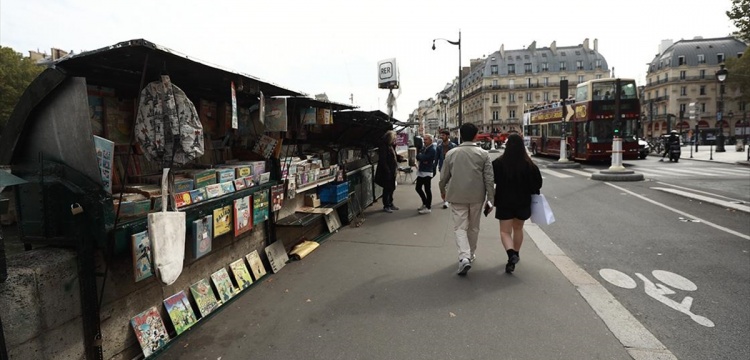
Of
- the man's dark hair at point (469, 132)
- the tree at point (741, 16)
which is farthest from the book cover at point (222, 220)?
the tree at point (741, 16)

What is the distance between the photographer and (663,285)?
4652 mm

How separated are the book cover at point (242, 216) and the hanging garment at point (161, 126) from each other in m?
1.36

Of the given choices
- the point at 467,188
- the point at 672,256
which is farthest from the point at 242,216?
the point at 672,256

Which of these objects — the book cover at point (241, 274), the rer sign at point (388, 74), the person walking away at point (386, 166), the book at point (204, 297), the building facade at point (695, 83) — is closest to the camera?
the book at point (204, 297)

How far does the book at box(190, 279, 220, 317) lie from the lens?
386 cm

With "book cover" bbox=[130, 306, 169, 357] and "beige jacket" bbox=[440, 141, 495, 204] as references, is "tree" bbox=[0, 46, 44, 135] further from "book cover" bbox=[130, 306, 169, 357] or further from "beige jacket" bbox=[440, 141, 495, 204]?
"beige jacket" bbox=[440, 141, 495, 204]

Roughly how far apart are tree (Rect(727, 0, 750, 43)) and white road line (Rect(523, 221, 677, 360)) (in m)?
20.3

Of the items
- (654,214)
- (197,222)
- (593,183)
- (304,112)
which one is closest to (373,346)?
(197,222)

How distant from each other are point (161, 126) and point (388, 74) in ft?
45.6

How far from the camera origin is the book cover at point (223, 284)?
419 cm

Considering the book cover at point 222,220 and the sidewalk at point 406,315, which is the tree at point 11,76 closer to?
the book cover at point 222,220

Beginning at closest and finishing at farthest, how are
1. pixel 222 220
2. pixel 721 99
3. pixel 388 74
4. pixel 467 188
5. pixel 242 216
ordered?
pixel 222 220 < pixel 242 216 < pixel 467 188 < pixel 388 74 < pixel 721 99

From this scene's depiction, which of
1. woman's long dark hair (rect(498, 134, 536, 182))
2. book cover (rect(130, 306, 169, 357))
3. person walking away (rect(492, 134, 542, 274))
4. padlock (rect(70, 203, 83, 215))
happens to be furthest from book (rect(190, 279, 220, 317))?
woman's long dark hair (rect(498, 134, 536, 182))

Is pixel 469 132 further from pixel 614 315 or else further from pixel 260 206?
pixel 260 206
